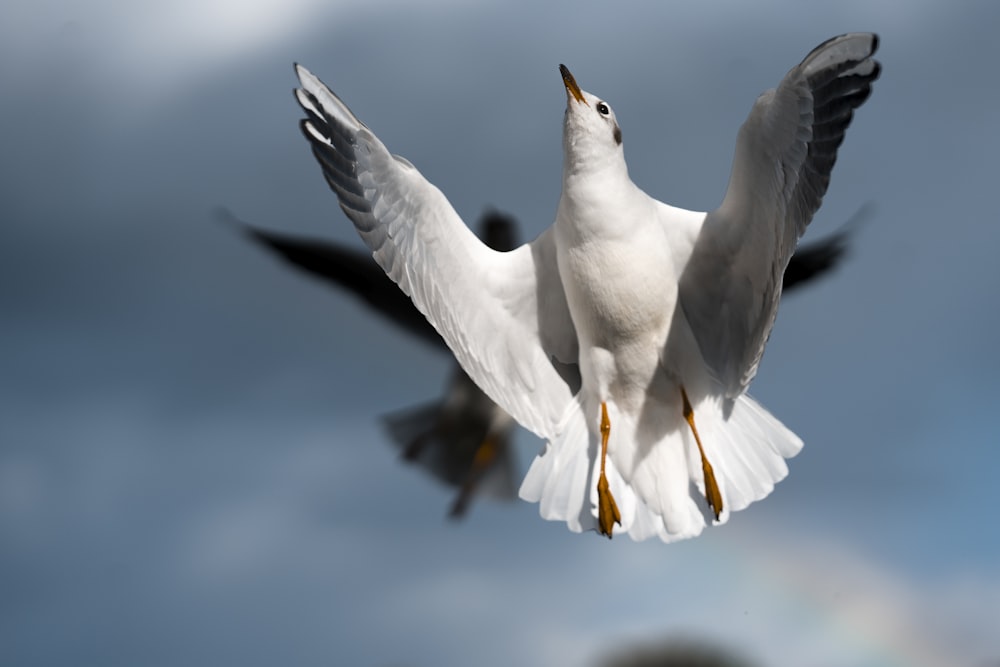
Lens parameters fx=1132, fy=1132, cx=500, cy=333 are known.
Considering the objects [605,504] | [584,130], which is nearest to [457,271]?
[584,130]

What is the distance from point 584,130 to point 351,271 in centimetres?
458

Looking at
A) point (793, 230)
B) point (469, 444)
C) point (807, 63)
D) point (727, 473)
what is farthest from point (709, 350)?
point (469, 444)

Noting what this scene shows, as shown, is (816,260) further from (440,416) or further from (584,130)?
(584,130)

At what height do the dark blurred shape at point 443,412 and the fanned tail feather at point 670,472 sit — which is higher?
the fanned tail feather at point 670,472

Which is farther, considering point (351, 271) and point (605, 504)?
point (351, 271)

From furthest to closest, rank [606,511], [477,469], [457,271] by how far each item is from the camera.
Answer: [477,469], [457,271], [606,511]

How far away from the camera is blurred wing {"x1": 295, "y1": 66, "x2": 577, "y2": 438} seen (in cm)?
392

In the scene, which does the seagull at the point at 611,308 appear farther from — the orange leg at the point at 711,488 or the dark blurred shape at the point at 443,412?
the dark blurred shape at the point at 443,412

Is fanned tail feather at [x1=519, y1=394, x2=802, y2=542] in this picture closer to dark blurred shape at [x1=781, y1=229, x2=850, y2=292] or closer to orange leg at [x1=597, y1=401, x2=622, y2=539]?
orange leg at [x1=597, y1=401, x2=622, y2=539]

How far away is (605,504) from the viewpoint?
4059 millimetres

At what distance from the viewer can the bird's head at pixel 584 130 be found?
3.89m

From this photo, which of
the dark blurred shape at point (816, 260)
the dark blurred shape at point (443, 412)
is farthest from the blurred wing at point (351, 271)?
the dark blurred shape at point (816, 260)

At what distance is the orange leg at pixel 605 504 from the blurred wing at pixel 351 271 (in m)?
4.04

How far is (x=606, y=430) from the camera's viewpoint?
13.6 ft
